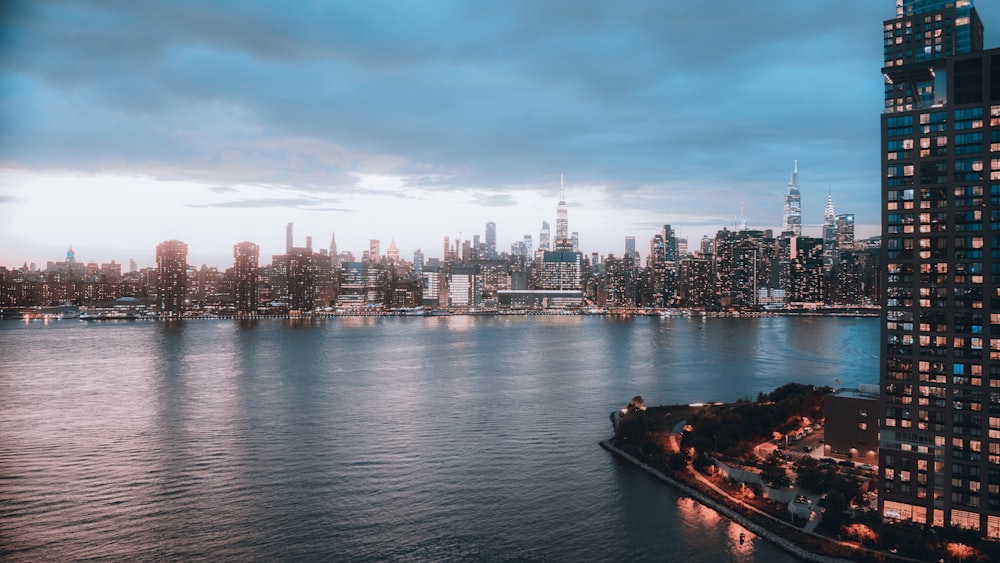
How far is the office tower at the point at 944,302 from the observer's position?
1048cm

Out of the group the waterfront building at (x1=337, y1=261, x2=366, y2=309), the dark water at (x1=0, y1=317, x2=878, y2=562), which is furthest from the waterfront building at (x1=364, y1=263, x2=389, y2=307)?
the dark water at (x1=0, y1=317, x2=878, y2=562)

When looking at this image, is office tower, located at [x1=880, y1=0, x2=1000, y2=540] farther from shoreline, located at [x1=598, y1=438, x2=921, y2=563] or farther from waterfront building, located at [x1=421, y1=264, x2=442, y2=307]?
waterfront building, located at [x1=421, y1=264, x2=442, y2=307]

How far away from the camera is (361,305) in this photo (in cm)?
8744

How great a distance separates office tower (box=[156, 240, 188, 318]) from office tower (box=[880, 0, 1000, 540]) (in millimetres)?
74388

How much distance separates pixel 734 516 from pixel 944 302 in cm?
488

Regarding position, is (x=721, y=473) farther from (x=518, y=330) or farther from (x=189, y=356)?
(x=518, y=330)

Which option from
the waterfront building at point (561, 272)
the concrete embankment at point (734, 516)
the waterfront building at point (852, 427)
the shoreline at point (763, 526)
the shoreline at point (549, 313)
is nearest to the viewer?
the shoreline at point (763, 526)

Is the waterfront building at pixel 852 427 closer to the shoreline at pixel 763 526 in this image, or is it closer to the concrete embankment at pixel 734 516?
the shoreline at pixel 763 526

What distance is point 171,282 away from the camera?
77.4 m

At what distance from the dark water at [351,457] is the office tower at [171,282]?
4308 centimetres

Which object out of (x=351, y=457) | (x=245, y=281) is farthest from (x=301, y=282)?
(x=351, y=457)

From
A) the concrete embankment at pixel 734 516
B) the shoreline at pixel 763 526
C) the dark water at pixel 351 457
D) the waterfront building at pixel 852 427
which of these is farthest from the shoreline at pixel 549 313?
the shoreline at pixel 763 526

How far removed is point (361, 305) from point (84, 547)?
77.9 m

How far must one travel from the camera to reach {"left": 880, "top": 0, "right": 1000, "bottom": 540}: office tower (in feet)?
34.4
